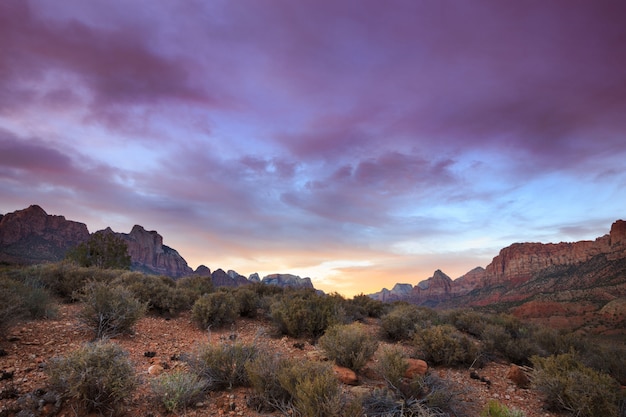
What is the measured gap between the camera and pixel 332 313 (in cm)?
1148

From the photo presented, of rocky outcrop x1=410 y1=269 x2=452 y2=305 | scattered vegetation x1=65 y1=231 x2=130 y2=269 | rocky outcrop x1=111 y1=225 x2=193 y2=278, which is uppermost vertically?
rocky outcrop x1=111 y1=225 x2=193 y2=278

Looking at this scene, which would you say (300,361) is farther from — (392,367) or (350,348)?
(392,367)

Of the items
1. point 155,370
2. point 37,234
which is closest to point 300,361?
point 155,370

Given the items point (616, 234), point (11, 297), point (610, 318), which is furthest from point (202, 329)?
point (616, 234)

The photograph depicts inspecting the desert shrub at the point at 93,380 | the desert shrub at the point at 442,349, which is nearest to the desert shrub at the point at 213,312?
the desert shrub at the point at 93,380

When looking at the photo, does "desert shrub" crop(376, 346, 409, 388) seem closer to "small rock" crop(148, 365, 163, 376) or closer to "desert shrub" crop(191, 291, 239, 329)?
"small rock" crop(148, 365, 163, 376)

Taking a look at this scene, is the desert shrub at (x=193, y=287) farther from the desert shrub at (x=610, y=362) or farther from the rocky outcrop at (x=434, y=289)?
the rocky outcrop at (x=434, y=289)

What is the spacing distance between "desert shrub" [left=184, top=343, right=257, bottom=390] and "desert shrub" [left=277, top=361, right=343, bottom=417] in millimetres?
1171

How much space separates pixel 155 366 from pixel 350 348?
449 centimetres

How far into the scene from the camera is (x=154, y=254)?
142 meters

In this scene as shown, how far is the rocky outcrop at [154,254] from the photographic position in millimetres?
135375

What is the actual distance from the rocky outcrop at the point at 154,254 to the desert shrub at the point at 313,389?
464 feet

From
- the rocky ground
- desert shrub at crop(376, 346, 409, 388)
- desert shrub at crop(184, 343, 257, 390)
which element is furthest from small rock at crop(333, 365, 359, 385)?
desert shrub at crop(184, 343, 257, 390)

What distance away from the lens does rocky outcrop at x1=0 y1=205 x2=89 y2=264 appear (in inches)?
2764
